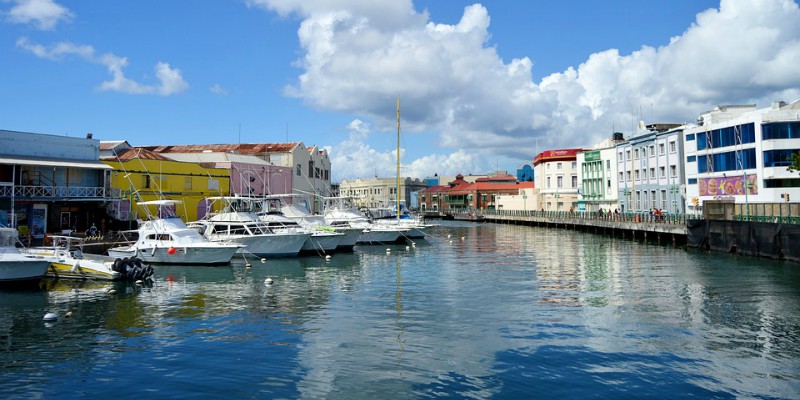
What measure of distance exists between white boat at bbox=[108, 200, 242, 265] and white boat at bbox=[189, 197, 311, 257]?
11.7 ft

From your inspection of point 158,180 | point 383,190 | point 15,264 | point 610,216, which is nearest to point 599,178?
point 610,216

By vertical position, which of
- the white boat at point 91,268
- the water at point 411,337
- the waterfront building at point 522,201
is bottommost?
the water at point 411,337

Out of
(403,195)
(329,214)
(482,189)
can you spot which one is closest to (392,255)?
(329,214)

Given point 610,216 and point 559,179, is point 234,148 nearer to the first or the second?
point 610,216

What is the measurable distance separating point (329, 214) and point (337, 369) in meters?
47.2

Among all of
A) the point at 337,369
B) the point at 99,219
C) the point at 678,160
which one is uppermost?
the point at 678,160


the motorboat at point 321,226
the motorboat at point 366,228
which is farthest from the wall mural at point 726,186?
the motorboat at point 321,226

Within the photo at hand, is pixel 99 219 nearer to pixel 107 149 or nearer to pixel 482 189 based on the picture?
pixel 107 149

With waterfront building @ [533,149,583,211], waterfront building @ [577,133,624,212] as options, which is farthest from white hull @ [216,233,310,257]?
waterfront building @ [533,149,583,211]

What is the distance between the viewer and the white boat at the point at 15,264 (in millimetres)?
28452

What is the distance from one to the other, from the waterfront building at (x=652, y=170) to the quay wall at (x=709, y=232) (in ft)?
22.2

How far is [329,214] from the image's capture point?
62500 millimetres

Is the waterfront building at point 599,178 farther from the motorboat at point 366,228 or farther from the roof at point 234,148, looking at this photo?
the roof at point 234,148

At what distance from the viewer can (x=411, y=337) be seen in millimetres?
19078
